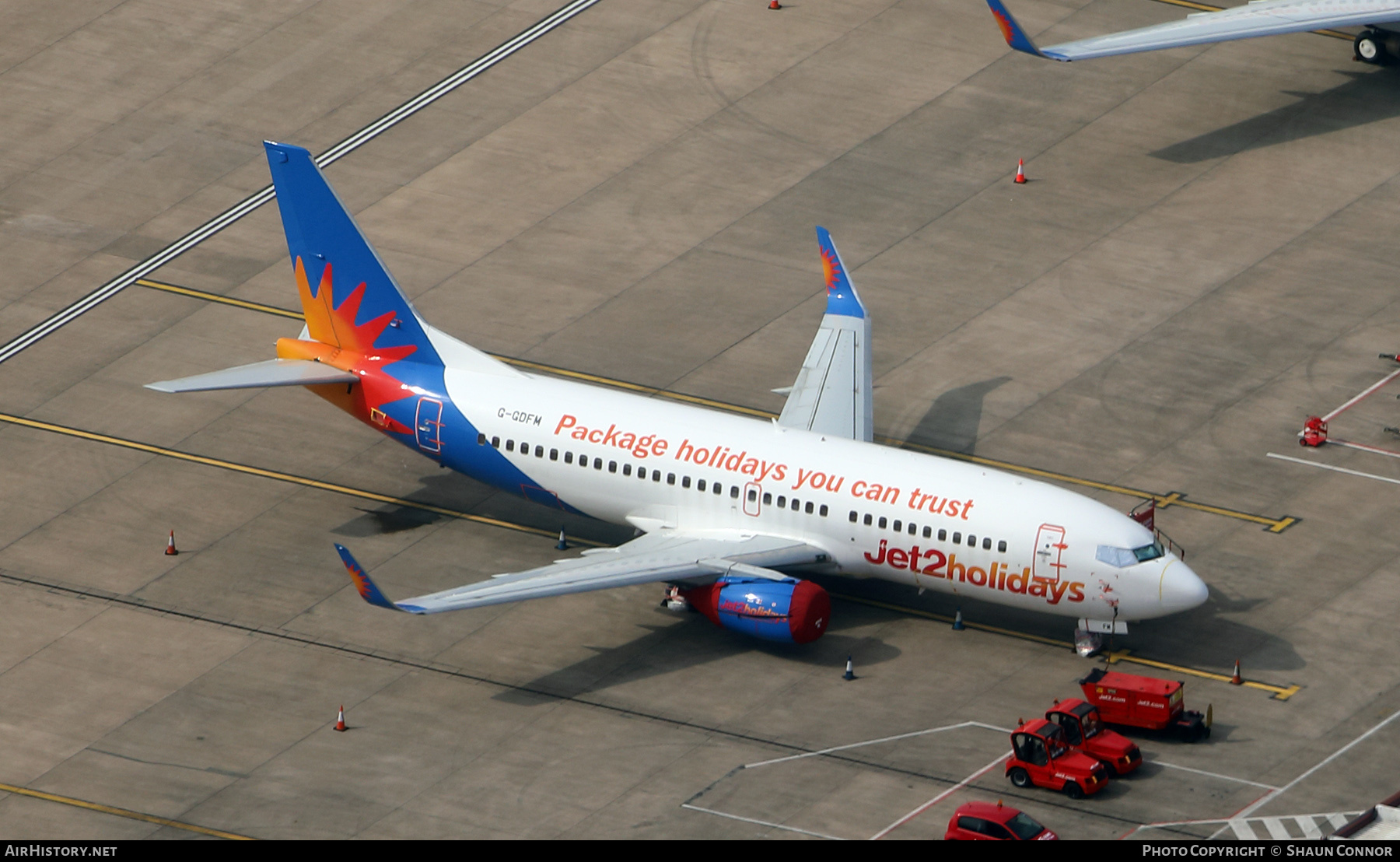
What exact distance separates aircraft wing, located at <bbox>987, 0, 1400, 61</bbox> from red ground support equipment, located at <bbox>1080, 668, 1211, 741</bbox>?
34827 millimetres

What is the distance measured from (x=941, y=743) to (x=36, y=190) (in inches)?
1837

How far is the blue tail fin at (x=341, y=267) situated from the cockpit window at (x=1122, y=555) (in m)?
21.0

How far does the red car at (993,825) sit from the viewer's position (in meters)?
59.8

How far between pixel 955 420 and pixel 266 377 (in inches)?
871

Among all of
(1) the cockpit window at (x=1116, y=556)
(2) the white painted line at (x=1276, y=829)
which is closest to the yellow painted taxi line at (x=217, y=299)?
(1) the cockpit window at (x=1116, y=556)

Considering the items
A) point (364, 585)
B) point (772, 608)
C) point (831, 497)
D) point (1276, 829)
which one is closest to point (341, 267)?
point (364, 585)

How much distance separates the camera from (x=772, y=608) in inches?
2726

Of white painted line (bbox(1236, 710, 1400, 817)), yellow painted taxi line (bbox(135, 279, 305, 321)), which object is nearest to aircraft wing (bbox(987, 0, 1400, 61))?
yellow painted taxi line (bbox(135, 279, 305, 321))

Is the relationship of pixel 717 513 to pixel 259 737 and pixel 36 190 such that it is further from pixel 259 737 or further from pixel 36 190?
pixel 36 190

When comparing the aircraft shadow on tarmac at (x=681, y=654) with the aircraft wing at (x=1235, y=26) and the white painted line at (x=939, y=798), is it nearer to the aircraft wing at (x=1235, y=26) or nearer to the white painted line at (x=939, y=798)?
the white painted line at (x=939, y=798)

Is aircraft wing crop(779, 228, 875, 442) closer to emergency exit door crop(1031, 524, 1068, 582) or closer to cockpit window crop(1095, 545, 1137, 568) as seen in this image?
emergency exit door crop(1031, 524, 1068, 582)

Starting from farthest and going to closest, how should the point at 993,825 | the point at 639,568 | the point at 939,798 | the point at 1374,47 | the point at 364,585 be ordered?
the point at 1374,47 < the point at 639,568 < the point at 364,585 < the point at 939,798 < the point at 993,825

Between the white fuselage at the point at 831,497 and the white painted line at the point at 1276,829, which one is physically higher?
the white fuselage at the point at 831,497

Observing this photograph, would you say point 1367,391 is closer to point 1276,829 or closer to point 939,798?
point 1276,829
